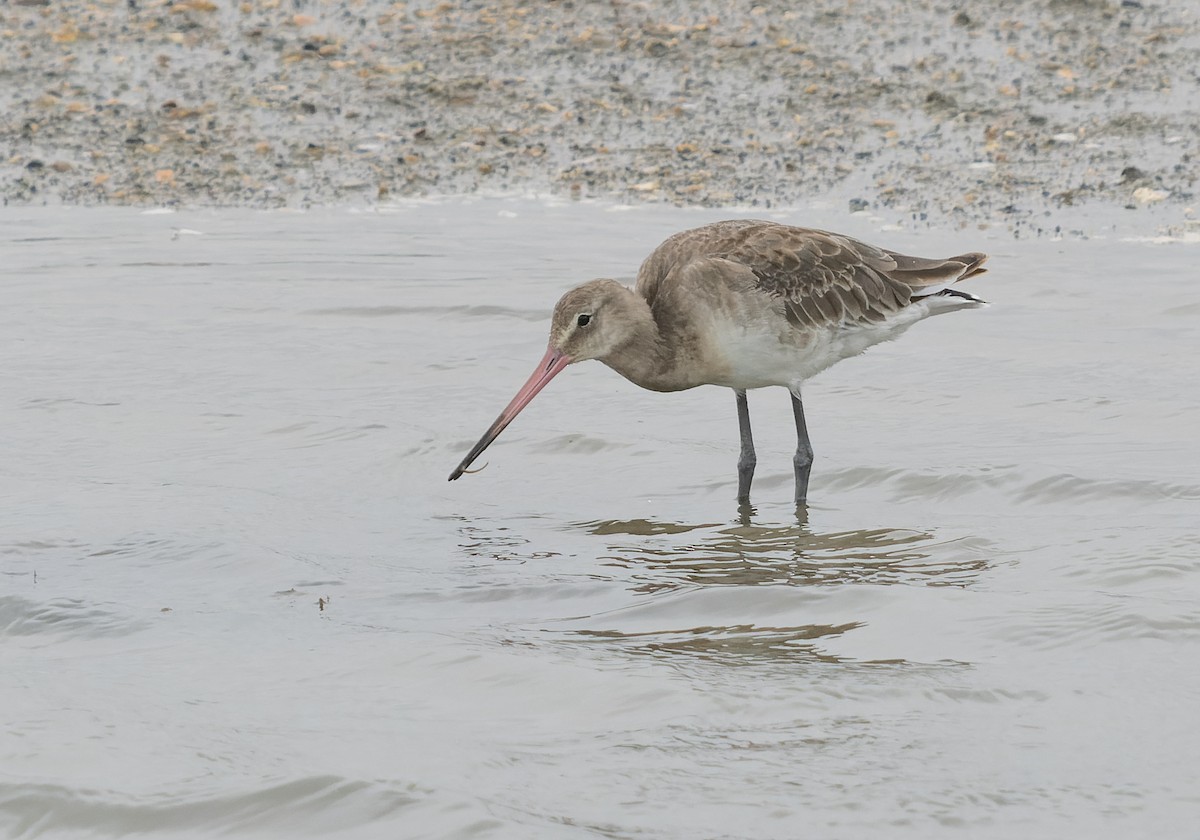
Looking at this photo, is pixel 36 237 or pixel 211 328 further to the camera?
pixel 36 237

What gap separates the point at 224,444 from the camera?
25.9 feet

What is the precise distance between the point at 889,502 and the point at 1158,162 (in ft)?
21.3

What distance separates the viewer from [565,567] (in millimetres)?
6332

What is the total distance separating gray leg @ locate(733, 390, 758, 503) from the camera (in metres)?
7.41

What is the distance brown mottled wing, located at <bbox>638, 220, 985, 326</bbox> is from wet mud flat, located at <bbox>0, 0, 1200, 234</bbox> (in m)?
3.65

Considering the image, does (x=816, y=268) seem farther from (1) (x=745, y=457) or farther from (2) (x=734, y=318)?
(1) (x=745, y=457)

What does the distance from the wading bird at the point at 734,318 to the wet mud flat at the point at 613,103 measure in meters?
4.07

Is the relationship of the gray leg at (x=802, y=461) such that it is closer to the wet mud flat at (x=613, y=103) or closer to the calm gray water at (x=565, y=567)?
the calm gray water at (x=565, y=567)

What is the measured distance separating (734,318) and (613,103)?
24.5ft

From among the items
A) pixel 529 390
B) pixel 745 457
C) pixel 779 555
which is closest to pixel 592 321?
pixel 529 390

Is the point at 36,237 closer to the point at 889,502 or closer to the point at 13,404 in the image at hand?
the point at 13,404

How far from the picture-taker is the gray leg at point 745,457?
7.41 meters

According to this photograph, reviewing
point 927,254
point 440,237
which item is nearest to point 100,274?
point 440,237

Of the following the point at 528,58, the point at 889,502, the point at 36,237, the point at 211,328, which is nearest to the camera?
the point at 889,502
